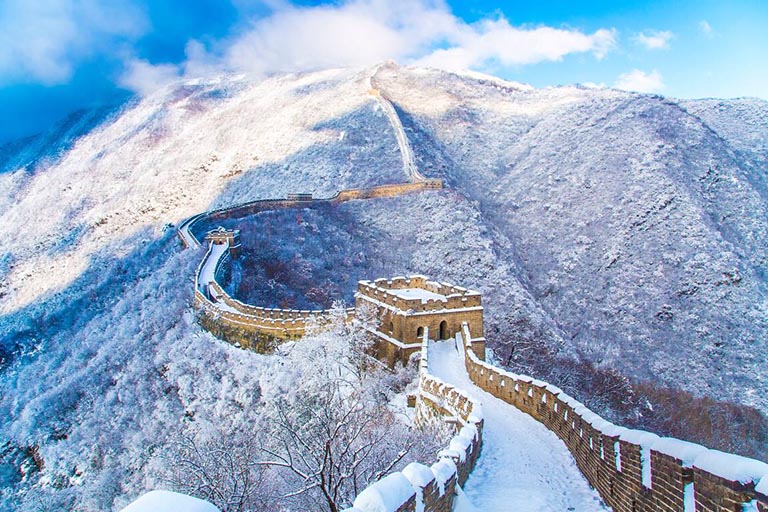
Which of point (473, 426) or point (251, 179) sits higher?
point (251, 179)

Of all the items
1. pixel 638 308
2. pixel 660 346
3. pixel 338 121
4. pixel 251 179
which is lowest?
pixel 660 346

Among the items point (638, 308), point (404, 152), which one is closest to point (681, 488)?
point (638, 308)

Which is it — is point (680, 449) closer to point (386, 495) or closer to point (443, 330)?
point (386, 495)

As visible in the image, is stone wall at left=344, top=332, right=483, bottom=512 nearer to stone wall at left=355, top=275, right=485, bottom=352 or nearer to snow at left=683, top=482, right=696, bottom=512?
snow at left=683, top=482, right=696, bottom=512

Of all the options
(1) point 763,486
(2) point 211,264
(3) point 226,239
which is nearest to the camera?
(1) point 763,486

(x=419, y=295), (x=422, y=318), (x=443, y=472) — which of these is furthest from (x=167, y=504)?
(x=419, y=295)

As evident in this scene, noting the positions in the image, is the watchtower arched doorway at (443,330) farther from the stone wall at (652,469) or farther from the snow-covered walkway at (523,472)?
the stone wall at (652,469)

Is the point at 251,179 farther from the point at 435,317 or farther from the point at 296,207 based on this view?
the point at 435,317
